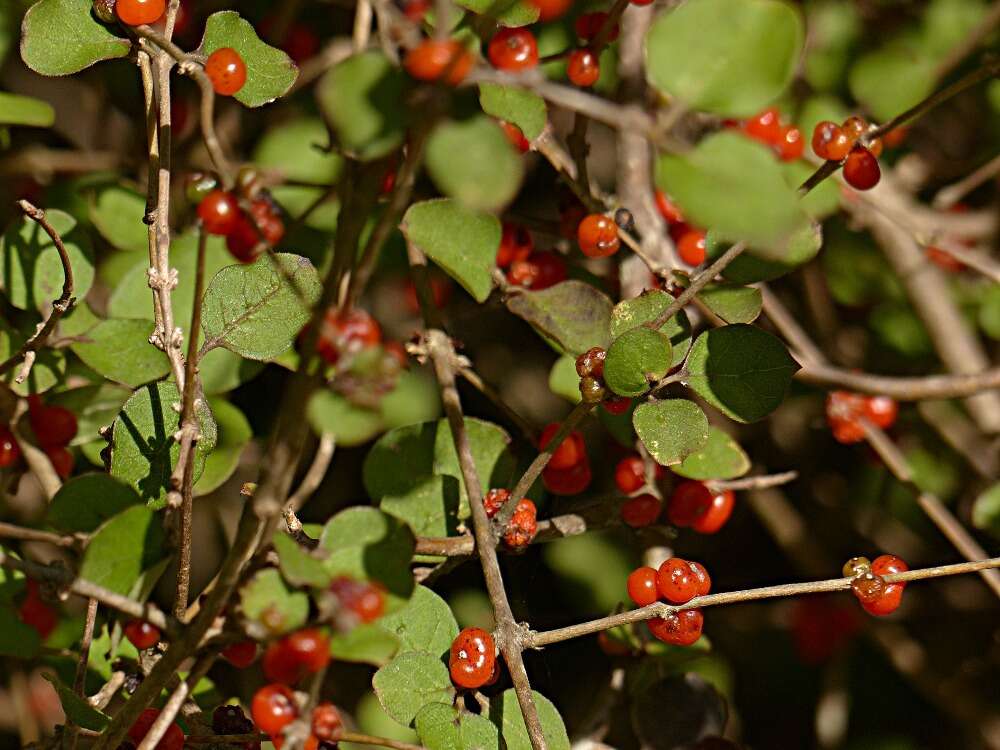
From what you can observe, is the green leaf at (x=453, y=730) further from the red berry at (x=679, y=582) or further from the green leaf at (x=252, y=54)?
the green leaf at (x=252, y=54)

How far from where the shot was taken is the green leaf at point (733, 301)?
107cm

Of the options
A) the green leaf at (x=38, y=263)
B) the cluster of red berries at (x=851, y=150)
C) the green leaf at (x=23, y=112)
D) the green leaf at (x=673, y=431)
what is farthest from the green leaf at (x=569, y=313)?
the green leaf at (x=23, y=112)

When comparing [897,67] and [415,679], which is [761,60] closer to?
[415,679]

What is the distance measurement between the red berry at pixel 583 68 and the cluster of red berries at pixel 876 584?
0.62 metres

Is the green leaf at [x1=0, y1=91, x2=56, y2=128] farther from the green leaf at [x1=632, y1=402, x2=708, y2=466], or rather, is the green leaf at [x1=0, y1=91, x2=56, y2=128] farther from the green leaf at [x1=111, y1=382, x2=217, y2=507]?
the green leaf at [x1=632, y1=402, x2=708, y2=466]

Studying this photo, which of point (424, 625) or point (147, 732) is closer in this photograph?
point (147, 732)

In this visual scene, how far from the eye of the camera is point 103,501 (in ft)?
3.16

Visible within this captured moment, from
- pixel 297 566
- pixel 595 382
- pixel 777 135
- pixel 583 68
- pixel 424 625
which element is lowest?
pixel 297 566

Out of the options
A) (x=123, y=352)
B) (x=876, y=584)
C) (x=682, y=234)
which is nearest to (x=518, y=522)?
(x=876, y=584)

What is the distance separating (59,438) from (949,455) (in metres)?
1.55

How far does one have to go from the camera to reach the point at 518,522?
109 cm

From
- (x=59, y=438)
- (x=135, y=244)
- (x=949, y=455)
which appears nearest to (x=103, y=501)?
(x=59, y=438)

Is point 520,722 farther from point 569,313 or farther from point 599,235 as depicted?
point 599,235

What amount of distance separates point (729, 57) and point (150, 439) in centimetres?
63
